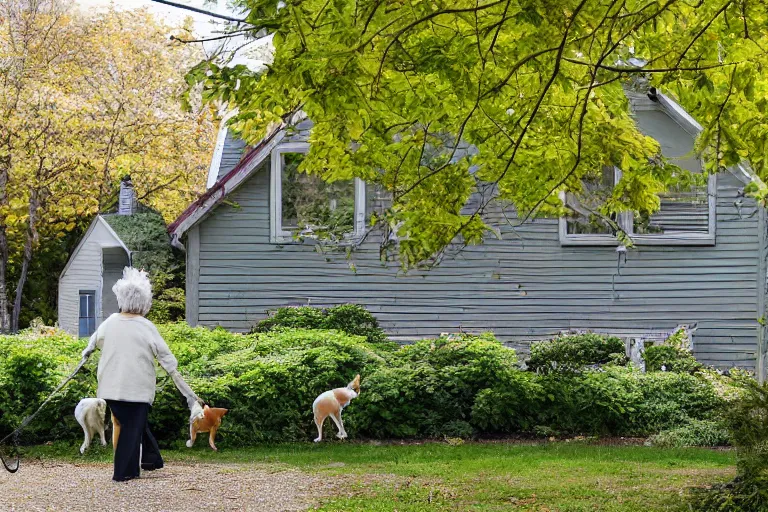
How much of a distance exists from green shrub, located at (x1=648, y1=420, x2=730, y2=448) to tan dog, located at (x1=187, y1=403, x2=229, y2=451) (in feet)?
17.0

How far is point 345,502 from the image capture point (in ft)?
26.9

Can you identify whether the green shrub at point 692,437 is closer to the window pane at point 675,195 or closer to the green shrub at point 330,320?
the window pane at point 675,195

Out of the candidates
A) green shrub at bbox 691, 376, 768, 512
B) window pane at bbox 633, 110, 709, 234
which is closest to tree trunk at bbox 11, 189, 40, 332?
window pane at bbox 633, 110, 709, 234

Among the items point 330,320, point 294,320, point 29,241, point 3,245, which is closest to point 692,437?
point 330,320

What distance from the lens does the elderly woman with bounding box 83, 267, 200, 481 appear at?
8.91 metres

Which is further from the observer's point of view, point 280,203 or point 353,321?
point 280,203

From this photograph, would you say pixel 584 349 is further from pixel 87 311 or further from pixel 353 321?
pixel 87 311

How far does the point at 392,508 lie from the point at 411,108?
3193mm

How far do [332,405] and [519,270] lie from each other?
7149mm

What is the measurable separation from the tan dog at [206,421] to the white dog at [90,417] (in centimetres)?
92

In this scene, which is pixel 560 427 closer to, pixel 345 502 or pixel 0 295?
pixel 345 502

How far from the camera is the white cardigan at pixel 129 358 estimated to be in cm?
889

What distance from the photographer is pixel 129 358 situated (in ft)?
29.4

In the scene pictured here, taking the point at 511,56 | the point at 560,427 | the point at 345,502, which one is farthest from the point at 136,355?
the point at 560,427
